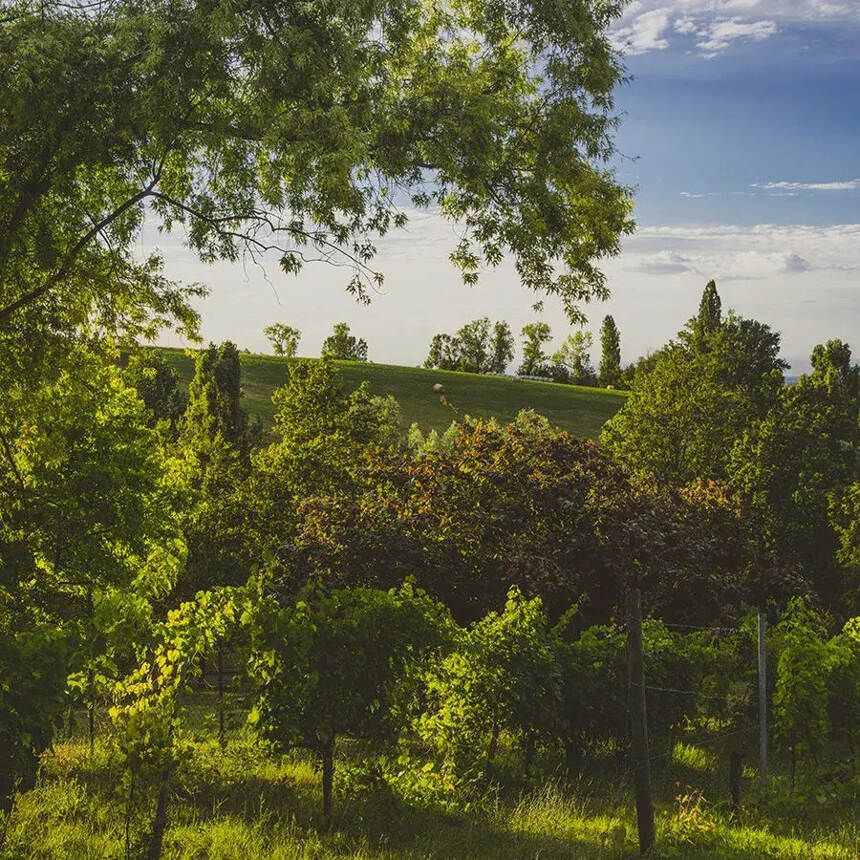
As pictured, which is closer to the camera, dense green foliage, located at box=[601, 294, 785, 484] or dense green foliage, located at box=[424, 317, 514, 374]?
dense green foliage, located at box=[601, 294, 785, 484]

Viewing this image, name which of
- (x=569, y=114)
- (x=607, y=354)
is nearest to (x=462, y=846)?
(x=569, y=114)

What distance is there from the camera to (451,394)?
83.1 metres

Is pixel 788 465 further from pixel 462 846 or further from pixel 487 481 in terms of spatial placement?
pixel 462 846

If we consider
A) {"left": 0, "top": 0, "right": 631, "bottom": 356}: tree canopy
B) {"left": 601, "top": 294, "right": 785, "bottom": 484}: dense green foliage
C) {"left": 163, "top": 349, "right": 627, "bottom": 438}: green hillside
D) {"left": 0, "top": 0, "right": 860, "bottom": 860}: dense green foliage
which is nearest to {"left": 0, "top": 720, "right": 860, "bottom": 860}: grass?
{"left": 0, "top": 0, "right": 860, "bottom": 860}: dense green foliage

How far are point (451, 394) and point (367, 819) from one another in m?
74.3

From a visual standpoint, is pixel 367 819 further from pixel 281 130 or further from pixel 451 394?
pixel 451 394

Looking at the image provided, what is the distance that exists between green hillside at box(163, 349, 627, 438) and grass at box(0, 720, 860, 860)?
193ft

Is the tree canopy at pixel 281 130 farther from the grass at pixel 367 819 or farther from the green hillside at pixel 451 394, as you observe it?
the green hillside at pixel 451 394

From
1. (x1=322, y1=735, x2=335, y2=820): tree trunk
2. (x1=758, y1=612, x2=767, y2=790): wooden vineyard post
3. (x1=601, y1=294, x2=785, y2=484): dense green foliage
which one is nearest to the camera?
(x1=322, y1=735, x2=335, y2=820): tree trunk

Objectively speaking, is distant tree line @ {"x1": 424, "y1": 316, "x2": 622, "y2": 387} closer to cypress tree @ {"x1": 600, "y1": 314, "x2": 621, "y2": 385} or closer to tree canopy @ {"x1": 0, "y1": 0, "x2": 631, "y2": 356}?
cypress tree @ {"x1": 600, "y1": 314, "x2": 621, "y2": 385}

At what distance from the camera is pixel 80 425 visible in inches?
632

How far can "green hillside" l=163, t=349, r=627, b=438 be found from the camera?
75.1 m

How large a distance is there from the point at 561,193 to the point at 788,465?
21171 millimetres

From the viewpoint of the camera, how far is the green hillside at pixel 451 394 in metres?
75.1
